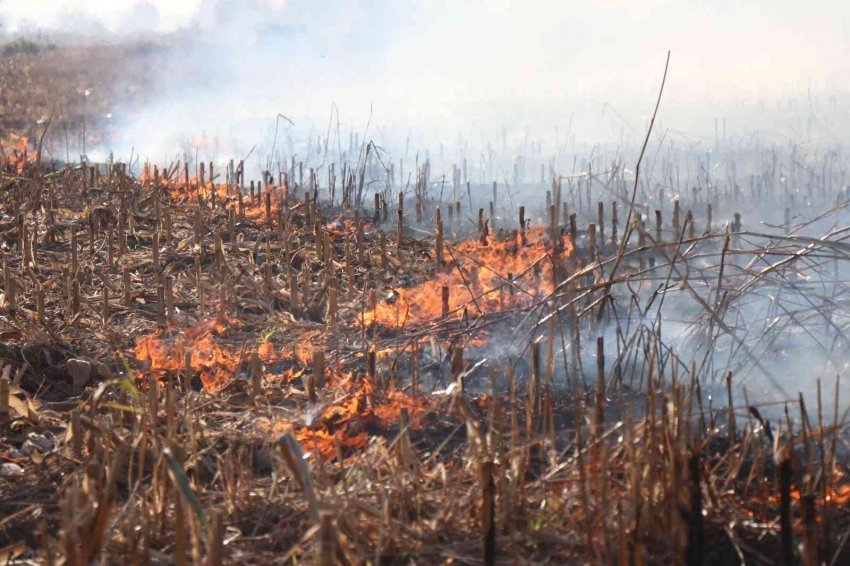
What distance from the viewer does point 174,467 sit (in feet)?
8.99

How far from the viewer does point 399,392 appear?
5223mm

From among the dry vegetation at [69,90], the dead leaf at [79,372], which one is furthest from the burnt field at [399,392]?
the dry vegetation at [69,90]

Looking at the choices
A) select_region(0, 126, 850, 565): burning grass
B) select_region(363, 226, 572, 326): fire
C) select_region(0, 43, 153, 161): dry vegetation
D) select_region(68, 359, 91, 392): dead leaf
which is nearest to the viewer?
select_region(0, 126, 850, 565): burning grass

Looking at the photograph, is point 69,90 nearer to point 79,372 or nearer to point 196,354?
point 196,354

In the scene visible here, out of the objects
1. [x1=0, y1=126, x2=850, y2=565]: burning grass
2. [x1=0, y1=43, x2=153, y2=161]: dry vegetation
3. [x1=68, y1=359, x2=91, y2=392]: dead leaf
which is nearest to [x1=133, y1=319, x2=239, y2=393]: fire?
[x1=0, y1=126, x2=850, y2=565]: burning grass

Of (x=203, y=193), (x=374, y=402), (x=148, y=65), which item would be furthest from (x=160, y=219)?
(x=148, y=65)

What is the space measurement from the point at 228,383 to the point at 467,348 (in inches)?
64.2

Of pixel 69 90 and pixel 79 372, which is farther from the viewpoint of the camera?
pixel 69 90

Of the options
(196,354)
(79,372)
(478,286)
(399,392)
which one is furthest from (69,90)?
(399,392)

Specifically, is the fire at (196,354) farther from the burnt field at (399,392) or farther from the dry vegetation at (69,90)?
the dry vegetation at (69,90)

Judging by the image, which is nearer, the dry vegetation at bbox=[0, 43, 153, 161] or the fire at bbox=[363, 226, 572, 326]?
the fire at bbox=[363, 226, 572, 326]

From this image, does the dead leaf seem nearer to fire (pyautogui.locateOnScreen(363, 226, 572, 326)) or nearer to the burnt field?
the burnt field

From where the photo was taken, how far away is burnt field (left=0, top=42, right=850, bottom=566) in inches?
124

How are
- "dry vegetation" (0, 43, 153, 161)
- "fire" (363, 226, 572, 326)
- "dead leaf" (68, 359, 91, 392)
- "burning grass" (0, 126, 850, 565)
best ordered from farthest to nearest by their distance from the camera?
"dry vegetation" (0, 43, 153, 161)
"fire" (363, 226, 572, 326)
"dead leaf" (68, 359, 91, 392)
"burning grass" (0, 126, 850, 565)
